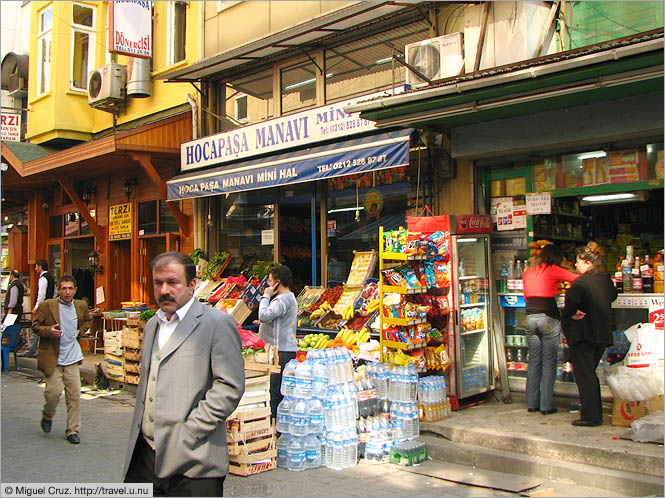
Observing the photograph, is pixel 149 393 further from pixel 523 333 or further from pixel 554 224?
pixel 554 224

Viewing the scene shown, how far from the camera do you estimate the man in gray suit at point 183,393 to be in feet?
11.0

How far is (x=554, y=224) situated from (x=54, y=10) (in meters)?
15.3

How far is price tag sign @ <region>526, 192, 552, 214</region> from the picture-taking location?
27.0ft

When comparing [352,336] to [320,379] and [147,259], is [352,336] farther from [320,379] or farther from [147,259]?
[147,259]

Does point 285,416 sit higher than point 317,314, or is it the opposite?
point 317,314

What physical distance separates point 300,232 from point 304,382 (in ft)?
17.2

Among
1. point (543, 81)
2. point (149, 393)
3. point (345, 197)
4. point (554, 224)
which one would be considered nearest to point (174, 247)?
point (345, 197)

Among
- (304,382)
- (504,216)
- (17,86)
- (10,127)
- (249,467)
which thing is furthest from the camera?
(17,86)

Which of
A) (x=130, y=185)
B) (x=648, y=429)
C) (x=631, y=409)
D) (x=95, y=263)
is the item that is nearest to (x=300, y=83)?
(x=130, y=185)

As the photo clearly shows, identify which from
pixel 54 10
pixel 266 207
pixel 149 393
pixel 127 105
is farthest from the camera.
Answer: pixel 54 10

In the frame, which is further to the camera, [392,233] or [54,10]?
[54,10]

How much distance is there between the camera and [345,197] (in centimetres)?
1104

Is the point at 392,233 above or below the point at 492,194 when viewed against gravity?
below

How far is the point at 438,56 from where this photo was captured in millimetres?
8922
